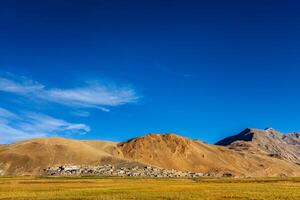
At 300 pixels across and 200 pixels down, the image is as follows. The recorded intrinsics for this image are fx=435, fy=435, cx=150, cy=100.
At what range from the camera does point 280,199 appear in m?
56.8

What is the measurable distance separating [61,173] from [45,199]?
473 ft

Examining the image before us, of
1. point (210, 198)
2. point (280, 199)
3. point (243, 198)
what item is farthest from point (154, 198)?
point (280, 199)

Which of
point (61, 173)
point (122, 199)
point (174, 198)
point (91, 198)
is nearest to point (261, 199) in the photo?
point (174, 198)

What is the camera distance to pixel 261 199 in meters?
57.5

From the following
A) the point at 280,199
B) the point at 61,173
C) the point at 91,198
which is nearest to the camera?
the point at 280,199

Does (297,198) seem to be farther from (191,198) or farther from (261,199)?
(191,198)

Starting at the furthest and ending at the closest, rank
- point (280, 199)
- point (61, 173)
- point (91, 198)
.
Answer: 1. point (61, 173)
2. point (91, 198)
3. point (280, 199)

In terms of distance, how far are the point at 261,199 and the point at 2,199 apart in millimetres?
35581

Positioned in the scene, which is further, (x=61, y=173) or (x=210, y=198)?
(x=61, y=173)

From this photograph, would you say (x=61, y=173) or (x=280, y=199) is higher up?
(x=61, y=173)

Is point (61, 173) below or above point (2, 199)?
above

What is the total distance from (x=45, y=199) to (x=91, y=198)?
6237mm

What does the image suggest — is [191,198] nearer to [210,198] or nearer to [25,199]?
[210,198]

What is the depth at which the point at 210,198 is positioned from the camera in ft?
194
